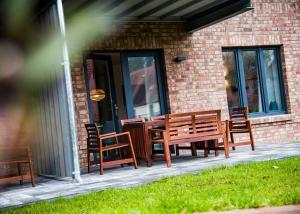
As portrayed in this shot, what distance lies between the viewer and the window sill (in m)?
9.33

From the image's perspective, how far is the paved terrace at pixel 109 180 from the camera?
4910mm

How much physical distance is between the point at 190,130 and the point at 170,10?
104 inches

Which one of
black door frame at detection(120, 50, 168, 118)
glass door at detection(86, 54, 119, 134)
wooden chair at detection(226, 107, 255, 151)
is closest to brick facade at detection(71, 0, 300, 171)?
black door frame at detection(120, 50, 168, 118)

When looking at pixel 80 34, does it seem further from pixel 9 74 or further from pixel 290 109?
pixel 290 109

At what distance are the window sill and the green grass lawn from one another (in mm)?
4254

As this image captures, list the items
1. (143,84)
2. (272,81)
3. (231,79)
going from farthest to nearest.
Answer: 1. (272,81)
2. (231,79)
3. (143,84)

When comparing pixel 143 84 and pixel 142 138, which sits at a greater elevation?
pixel 143 84

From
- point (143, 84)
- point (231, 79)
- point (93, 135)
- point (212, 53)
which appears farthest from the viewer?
point (231, 79)

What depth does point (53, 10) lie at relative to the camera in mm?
5984

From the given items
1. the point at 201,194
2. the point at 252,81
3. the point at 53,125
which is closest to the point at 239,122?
the point at 252,81

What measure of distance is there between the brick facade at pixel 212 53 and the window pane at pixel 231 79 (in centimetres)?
26

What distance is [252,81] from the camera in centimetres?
980

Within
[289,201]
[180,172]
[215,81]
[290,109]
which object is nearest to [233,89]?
[215,81]

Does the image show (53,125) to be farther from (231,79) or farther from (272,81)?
(272,81)
